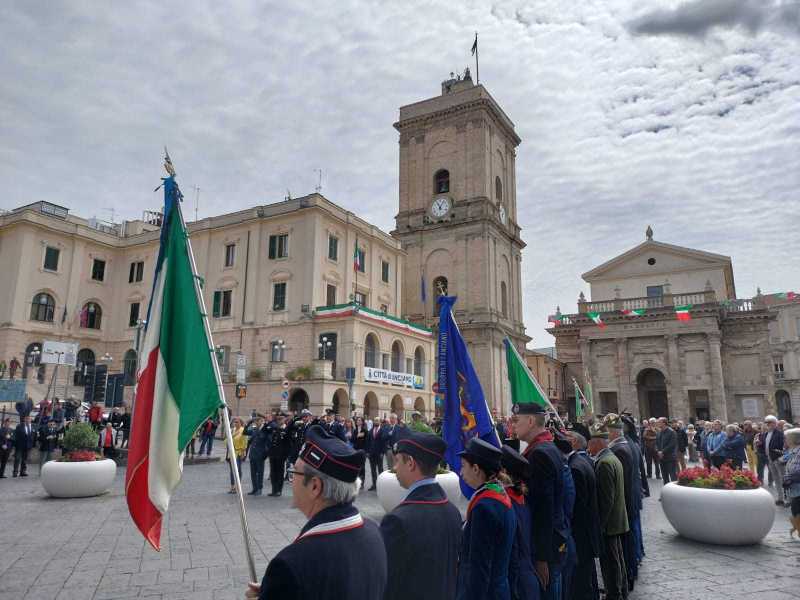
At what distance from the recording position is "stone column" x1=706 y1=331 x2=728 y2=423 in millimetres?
39094

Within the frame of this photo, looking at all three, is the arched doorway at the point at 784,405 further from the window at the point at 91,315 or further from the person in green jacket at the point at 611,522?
the window at the point at 91,315

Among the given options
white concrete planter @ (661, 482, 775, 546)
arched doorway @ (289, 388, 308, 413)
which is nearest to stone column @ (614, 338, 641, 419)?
arched doorway @ (289, 388, 308, 413)

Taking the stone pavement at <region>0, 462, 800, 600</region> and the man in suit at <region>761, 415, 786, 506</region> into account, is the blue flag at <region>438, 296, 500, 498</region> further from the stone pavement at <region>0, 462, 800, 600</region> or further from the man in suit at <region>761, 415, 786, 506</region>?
the man in suit at <region>761, 415, 786, 506</region>

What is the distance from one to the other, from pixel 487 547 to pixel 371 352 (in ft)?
94.0

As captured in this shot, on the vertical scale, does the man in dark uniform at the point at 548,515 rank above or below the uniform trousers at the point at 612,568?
above

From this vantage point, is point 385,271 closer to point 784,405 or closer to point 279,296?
point 279,296

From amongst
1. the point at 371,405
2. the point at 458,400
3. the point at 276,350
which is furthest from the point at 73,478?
the point at 276,350

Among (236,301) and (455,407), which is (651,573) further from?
(236,301)

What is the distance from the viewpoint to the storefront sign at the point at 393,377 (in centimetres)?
3053

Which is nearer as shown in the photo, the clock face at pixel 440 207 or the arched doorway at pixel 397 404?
the arched doorway at pixel 397 404

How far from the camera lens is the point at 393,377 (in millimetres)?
32750

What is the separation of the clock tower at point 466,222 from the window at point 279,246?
13.8m

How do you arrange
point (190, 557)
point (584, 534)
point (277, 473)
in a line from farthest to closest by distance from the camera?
point (277, 473) → point (190, 557) → point (584, 534)

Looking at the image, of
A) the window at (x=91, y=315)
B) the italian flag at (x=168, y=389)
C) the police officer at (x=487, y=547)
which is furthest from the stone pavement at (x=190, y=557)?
the window at (x=91, y=315)
